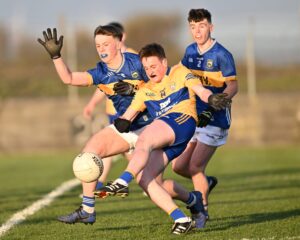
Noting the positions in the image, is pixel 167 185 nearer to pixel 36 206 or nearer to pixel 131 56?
pixel 131 56

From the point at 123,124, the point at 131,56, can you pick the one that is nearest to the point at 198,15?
the point at 131,56

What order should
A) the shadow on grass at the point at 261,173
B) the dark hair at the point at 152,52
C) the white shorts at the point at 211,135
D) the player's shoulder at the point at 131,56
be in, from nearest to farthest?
the dark hair at the point at 152,52
the player's shoulder at the point at 131,56
the white shorts at the point at 211,135
the shadow on grass at the point at 261,173

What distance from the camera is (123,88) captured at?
26.7 ft

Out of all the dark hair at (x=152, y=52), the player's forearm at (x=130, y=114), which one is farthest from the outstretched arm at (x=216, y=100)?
the player's forearm at (x=130, y=114)

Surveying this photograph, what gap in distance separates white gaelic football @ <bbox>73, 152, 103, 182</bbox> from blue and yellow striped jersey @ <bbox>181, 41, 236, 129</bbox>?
1.62m

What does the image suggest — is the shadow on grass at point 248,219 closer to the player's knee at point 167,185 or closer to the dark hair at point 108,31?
the player's knee at point 167,185

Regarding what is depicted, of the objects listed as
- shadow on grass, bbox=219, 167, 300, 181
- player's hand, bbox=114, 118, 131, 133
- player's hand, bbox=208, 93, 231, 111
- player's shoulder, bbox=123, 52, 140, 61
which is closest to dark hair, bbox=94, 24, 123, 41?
player's shoulder, bbox=123, 52, 140, 61

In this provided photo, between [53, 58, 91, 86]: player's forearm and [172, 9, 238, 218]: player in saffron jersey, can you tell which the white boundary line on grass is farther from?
[172, 9, 238, 218]: player in saffron jersey

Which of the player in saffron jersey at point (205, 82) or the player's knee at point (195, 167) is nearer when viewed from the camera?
the player in saffron jersey at point (205, 82)

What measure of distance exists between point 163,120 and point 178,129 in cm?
16

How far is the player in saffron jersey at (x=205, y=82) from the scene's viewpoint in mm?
8594

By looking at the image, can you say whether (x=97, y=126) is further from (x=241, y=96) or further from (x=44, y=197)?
(x=44, y=197)

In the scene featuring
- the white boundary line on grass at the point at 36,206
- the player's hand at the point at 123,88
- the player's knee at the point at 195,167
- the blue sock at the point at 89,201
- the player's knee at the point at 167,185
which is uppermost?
the player's hand at the point at 123,88

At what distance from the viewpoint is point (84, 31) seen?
83.9 ft
